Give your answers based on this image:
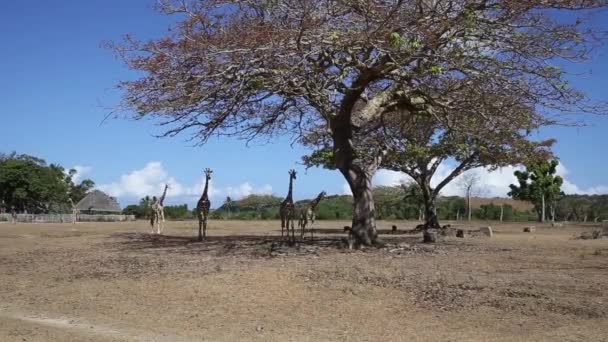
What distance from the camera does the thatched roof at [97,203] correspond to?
237ft

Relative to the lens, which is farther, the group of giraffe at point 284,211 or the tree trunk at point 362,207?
the group of giraffe at point 284,211

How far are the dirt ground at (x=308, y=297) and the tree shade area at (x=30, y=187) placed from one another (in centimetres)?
5411

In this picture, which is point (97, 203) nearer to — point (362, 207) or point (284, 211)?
point (284, 211)

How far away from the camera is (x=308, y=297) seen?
11055 millimetres

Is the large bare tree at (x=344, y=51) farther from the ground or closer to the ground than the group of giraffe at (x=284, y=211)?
farther from the ground

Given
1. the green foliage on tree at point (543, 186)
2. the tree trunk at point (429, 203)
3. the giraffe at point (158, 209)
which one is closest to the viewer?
the giraffe at point (158, 209)

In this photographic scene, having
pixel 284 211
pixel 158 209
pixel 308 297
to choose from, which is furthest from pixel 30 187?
pixel 308 297

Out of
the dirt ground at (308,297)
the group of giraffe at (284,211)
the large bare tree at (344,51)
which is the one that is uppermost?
the large bare tree at (344,51)

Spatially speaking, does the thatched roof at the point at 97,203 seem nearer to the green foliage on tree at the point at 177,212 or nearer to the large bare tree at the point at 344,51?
the green foliage on tree at the point at 177,212

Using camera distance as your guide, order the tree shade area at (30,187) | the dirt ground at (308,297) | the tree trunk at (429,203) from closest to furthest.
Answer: the dirt ground at (308,297), the tree trunk at (429,203), the tree shade area at (30,187)

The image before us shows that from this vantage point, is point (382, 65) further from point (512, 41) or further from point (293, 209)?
point (293, 209)

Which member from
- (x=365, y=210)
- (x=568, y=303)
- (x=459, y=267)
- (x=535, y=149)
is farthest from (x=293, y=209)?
(x=535, y=149)

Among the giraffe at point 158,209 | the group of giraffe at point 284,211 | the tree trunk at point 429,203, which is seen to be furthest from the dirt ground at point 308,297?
the tree trunk at point 429,203

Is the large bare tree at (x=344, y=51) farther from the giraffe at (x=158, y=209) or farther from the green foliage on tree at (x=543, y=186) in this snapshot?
the green foliage on tree at (x=543, y=186)
